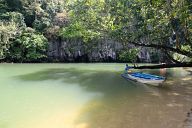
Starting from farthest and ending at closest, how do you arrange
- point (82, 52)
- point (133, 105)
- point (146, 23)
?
point (82, 52), point (146, 23), point (133, 105)

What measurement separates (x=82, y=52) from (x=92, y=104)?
2509 centimetres

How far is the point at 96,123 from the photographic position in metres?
10.2

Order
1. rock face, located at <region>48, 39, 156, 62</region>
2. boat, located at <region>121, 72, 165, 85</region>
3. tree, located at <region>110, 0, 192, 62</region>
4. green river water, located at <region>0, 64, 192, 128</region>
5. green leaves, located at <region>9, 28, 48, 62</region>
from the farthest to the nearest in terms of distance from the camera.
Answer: rock face, located at <region>48, 39, 156, 62</region> → green leaves, located at <region>9, 28, 48, 62</region> → boat, located at <region>121, 72, 165, 85</region> → tree, located at <region>110, 0, 192, 62</region> → green river water, located at <region>0, 64, 192, 128</region>

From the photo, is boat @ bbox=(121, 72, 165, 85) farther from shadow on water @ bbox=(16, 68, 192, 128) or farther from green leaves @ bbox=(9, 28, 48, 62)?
green leaves @ bbox=(9, 28, 48, 62)

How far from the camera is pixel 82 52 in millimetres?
38312

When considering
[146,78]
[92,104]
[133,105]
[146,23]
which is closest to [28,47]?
[146,78]

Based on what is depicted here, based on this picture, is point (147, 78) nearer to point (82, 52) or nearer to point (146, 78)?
point (146, 78)

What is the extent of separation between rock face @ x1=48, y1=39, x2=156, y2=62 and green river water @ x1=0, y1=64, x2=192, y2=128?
1781 cm

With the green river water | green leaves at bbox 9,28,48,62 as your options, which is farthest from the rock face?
the green river water

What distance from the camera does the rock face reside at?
3812 cm

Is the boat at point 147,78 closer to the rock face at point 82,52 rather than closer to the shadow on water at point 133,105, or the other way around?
the shadow on water at point 133,105

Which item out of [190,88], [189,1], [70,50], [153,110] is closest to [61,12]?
[70,50]

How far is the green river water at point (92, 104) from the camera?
1034cm

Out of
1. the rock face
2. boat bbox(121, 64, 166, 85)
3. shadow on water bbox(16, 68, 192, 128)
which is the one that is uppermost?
the rock face
